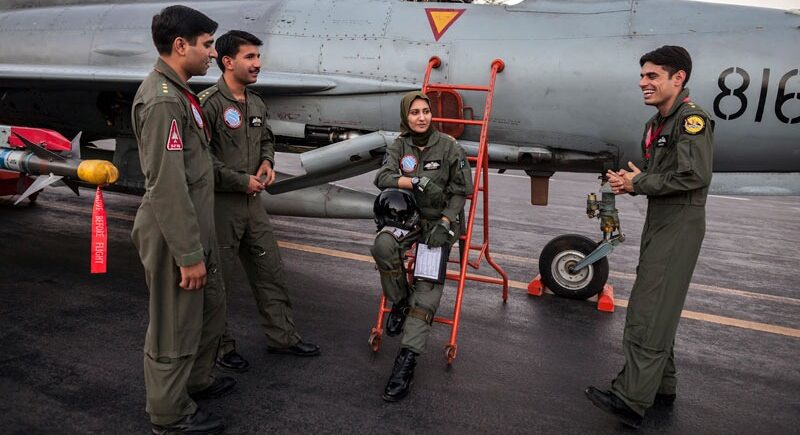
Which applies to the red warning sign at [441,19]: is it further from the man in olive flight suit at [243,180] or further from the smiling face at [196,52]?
the smiling face at [196,52]

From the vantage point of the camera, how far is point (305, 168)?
5.72 meters

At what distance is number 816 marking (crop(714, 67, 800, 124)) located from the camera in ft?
16.5

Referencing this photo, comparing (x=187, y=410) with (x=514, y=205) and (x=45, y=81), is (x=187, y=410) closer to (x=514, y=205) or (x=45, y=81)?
(x=45, y=81)

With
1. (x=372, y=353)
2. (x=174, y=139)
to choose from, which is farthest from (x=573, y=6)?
(x=174, y=139)

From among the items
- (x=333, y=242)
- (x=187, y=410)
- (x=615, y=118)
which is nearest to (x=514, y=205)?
(x=333, y=242)

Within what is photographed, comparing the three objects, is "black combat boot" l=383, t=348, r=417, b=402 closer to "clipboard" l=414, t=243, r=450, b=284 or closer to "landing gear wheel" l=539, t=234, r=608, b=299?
"clipboard" l=414, t=243, r=450, b=284

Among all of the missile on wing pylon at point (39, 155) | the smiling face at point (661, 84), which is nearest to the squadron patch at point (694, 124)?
the smiling face at point (661, 84)

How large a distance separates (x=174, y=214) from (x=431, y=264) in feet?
5.80

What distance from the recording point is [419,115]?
410 cm

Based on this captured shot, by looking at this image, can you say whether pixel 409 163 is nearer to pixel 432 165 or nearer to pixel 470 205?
pixel 432 165

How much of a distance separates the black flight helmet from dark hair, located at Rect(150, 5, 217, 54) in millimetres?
1563

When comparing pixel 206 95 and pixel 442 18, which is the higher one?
pixel 442 18

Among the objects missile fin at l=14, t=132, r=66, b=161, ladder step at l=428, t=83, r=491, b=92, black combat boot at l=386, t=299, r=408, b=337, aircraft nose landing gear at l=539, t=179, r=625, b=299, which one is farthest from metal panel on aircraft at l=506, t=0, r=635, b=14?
missile fin at l=14, t=132, r=66, b=161

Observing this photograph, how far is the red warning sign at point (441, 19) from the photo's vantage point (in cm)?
597
